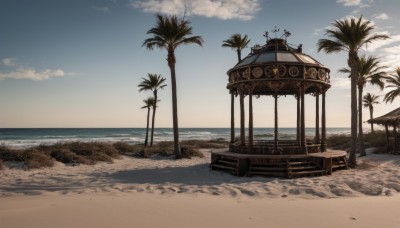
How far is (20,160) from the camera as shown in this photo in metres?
16.5

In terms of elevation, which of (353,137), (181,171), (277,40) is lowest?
(181,171)

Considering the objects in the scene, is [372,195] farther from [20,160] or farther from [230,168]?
[20,160]

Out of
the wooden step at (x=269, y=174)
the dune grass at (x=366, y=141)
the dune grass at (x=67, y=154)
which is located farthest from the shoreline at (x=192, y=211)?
the dune grass at (x=366, y=141)

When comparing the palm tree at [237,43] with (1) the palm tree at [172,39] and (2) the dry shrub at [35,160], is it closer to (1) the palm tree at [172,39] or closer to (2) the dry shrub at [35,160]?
(1) the palm tree at [172,39]

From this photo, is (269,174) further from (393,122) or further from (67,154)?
(393,122)

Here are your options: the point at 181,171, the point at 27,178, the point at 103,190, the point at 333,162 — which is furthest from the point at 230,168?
the point at 27,178

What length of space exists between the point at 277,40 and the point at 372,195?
29.9 ft

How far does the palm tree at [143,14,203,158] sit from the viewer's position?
2288 cm

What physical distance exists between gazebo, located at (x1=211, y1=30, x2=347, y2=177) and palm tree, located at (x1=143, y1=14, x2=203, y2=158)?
7512mm

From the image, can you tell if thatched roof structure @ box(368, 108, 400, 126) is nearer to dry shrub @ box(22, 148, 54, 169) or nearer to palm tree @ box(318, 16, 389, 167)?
palm tree @ box(318, 16, 389, 167)

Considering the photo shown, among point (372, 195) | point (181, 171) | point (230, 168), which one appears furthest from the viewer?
point (181, 171)

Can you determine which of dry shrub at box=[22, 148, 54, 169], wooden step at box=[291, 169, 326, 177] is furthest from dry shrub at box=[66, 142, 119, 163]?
wooden step at box=[291, 169, 326, 177]

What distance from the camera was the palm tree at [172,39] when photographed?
22.9 metres

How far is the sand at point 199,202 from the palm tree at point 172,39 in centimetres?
1063
